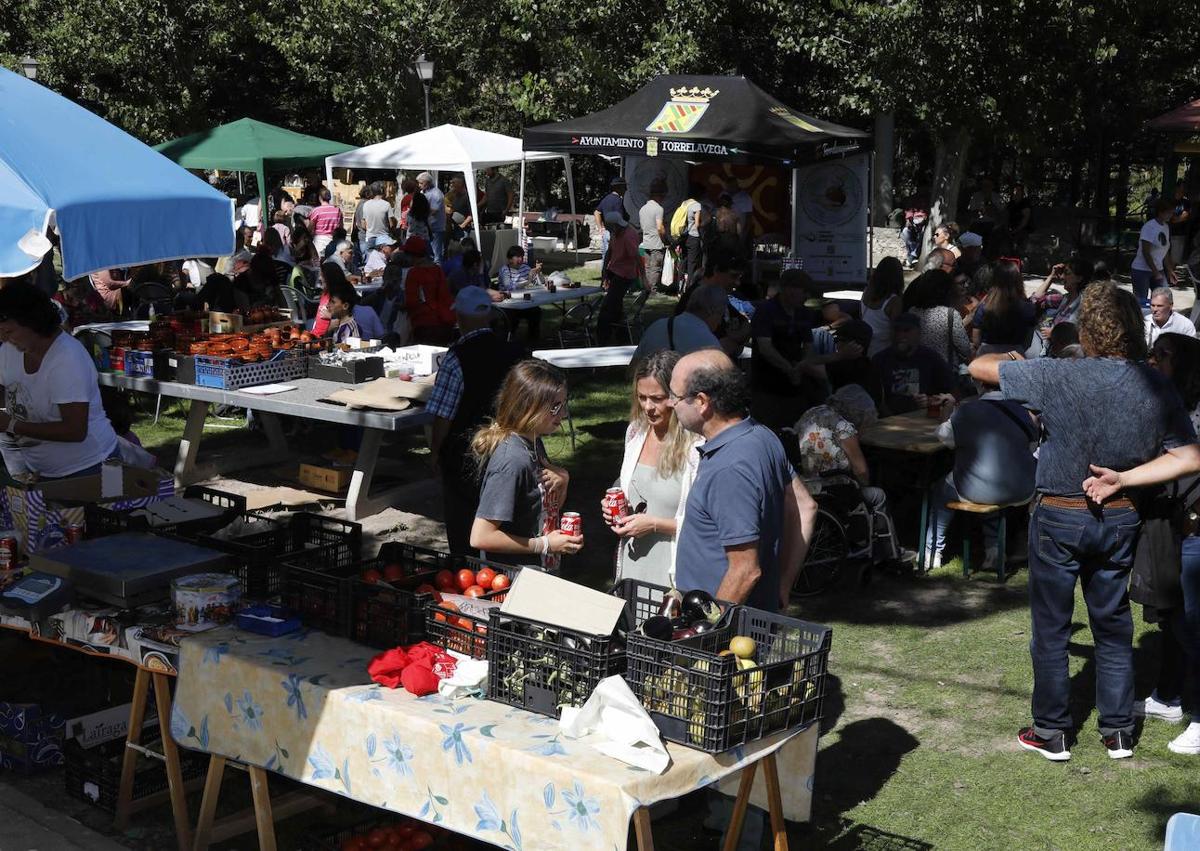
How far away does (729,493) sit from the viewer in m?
4.10

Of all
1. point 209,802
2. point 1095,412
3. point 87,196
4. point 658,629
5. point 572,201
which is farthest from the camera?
point 572,201

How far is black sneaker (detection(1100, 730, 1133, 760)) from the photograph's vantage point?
536cm

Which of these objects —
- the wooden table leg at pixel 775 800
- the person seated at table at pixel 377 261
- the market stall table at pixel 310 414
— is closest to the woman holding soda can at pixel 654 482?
the wooden table leg at pixel 775 800

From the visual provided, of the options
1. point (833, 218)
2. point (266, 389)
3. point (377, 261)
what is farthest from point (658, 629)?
point (833, 218)

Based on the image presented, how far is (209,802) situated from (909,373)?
18.9 feet

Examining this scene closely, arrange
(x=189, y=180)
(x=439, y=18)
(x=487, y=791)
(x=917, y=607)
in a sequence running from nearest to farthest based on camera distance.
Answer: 1. (x=487, y=791)
2. (x=189, y=180)
3. (x=917, y=607)
4. (x=439, y=18)

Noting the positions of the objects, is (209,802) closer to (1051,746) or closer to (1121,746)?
(1051,746)

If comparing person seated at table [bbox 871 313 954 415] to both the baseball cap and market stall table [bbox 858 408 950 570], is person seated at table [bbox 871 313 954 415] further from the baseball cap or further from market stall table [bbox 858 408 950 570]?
the baseball cap

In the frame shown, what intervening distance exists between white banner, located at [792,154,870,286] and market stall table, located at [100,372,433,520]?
9.18m

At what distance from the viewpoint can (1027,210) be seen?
23594 mm

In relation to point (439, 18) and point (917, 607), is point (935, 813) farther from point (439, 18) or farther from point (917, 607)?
point (439, 18)

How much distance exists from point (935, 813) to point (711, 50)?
70.3 feet

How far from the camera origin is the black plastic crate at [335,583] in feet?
14.1

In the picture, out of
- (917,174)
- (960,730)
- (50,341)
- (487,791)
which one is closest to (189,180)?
(50,341)
